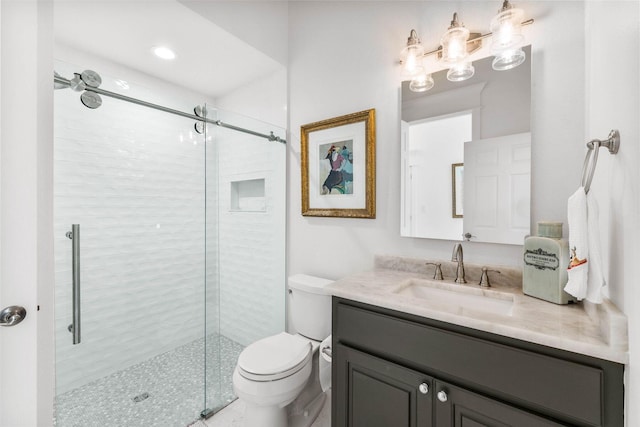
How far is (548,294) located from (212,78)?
256cm

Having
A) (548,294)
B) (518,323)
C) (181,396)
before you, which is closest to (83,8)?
(181,396)

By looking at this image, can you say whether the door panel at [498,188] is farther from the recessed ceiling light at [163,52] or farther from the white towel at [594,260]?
the recessed ceiling light at [163,52]

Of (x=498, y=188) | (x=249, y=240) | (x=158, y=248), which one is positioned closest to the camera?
(x=498, y=188)

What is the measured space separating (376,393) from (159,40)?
229 cm

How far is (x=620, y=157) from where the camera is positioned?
74cm

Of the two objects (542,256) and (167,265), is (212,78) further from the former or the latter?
(542,256)

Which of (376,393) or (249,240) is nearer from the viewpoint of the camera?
(376,393)

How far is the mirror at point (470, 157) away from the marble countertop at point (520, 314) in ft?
0.70

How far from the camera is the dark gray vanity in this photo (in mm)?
738

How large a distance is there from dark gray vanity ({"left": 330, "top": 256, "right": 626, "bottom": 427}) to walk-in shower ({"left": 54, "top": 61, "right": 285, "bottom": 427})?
1095 millimetres

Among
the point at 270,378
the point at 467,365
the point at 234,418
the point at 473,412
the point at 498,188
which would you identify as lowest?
the point at 234,418

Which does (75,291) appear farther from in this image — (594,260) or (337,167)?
(594,260)

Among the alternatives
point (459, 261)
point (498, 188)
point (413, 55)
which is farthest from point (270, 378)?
point (413, 55)

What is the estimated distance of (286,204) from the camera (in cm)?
215
